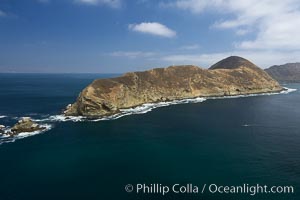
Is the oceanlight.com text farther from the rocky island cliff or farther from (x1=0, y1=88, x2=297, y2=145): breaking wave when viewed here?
the rocky island cliff

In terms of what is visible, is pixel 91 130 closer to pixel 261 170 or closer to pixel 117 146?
pixel 117 146

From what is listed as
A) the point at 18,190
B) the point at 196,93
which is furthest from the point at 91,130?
the point at 196,93

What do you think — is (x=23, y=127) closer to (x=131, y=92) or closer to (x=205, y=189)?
(x=131, y=92)

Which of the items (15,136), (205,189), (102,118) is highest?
(102,118)

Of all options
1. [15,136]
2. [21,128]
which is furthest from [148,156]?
[21,128]

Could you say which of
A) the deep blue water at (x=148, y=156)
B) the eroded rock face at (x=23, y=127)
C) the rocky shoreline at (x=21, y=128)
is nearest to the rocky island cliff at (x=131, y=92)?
the deep blue water at (x=148, y=156)

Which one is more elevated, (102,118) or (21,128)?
(21,128)

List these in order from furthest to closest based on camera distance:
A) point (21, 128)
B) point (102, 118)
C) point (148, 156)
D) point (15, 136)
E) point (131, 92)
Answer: point (131, 92) → point (102, 118) → point (21, 128) → point (15, 136) → point (148, 156)

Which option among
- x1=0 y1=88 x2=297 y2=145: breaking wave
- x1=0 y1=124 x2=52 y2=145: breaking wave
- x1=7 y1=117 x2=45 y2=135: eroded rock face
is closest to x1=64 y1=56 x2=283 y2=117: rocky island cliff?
x1=0 y1=88 x2=297 y2=145: breaking wave

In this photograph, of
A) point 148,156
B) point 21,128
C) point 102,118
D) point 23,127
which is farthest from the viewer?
point 102,118

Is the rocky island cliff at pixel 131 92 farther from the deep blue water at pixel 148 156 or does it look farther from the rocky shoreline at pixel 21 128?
the rocky shoreline at pixel 21 128
